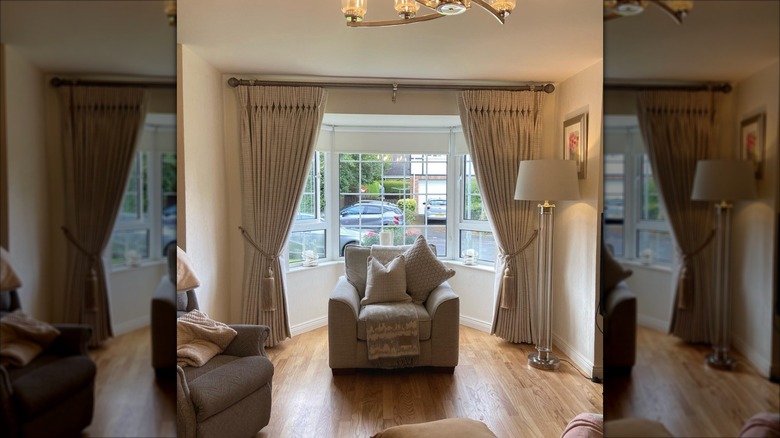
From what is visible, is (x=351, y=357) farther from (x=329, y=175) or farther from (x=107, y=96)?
(x=107, y=96)

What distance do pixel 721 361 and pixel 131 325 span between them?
530mm

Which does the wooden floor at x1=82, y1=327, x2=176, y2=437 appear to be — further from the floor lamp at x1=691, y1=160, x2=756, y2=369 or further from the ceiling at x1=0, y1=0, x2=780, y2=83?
the floor lamp at x1=691, y1=160, x2=756, y2=369

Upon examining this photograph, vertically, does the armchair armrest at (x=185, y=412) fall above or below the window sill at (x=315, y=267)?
below

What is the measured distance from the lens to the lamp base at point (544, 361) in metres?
3.17

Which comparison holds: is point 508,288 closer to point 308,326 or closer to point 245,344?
point 308,326

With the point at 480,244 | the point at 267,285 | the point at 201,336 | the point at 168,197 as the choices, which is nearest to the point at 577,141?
the point at 480,244

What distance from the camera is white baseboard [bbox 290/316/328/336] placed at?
3.87 meters

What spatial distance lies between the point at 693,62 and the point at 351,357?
9.36ft

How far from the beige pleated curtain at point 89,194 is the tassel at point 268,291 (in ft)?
10.3

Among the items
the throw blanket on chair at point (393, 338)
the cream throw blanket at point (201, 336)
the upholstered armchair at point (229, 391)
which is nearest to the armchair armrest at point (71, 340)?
the upholstered armchair at point (229, 391)

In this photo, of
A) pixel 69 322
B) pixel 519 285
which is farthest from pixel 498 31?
pixel 69 322

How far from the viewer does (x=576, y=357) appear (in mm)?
3289

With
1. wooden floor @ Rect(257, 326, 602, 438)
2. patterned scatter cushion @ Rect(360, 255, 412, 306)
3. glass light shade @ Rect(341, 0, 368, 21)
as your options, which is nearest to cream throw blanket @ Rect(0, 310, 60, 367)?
glass light shade @ Rect(341, 0, 368, 21)

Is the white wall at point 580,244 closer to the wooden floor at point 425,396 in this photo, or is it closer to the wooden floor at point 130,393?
the wooden floor at point 425,396
